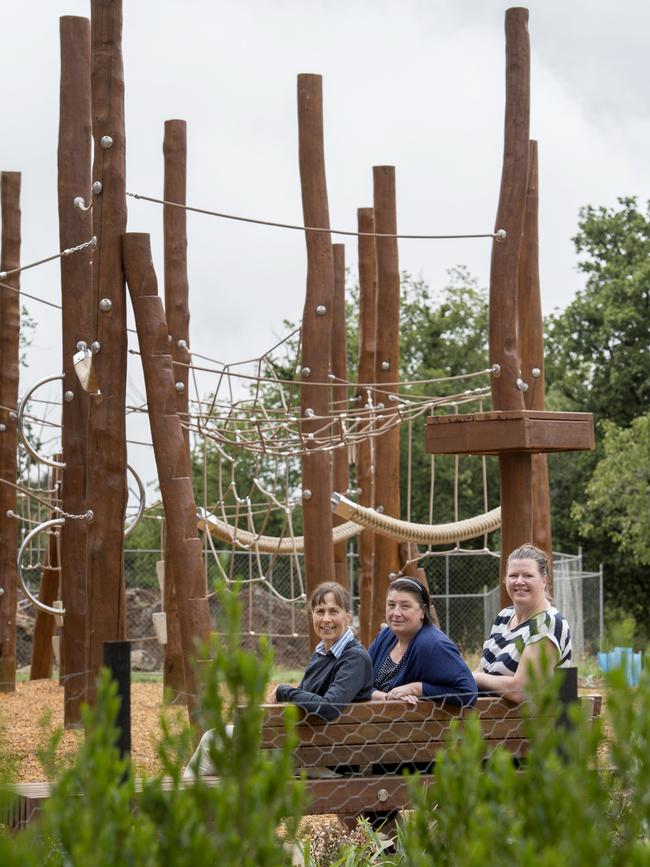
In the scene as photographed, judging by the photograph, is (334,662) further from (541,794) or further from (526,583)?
(541,794)

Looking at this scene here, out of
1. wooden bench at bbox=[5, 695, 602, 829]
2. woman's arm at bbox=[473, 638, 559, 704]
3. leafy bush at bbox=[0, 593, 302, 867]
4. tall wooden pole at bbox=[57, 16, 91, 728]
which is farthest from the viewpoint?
tall wooden pole at bbox=[57, 16, 91, 728]

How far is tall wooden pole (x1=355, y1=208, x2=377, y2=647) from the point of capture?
35.7 feet

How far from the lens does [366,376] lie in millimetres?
11148

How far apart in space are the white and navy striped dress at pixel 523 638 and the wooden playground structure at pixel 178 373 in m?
1.68

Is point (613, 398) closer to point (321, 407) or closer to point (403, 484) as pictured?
point (403, 484)

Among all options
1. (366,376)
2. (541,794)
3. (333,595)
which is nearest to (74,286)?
(366,376)

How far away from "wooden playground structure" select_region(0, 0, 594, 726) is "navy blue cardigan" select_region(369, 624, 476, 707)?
1.77 meters

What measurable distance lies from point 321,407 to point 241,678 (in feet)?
22.4

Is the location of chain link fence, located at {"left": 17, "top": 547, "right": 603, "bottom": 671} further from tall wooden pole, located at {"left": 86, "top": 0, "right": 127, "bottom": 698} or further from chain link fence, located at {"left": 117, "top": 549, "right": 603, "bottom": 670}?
tall wooden pole, located at {"left": 86, "top": 0, "right": 127, "bottom": 698}

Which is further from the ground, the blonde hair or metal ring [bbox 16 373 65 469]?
metal ring [bbox 16 373 65 469]

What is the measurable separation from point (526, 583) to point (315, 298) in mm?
4258

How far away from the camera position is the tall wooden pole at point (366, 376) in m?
10.9

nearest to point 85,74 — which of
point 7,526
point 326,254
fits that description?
point 326,254

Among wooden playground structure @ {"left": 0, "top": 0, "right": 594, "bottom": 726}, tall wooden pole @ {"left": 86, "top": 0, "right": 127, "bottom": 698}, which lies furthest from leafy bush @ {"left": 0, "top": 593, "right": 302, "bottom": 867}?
tall wooden pole @ {"left": 86, "top": 0, "right": 127, "bottom": 698}
